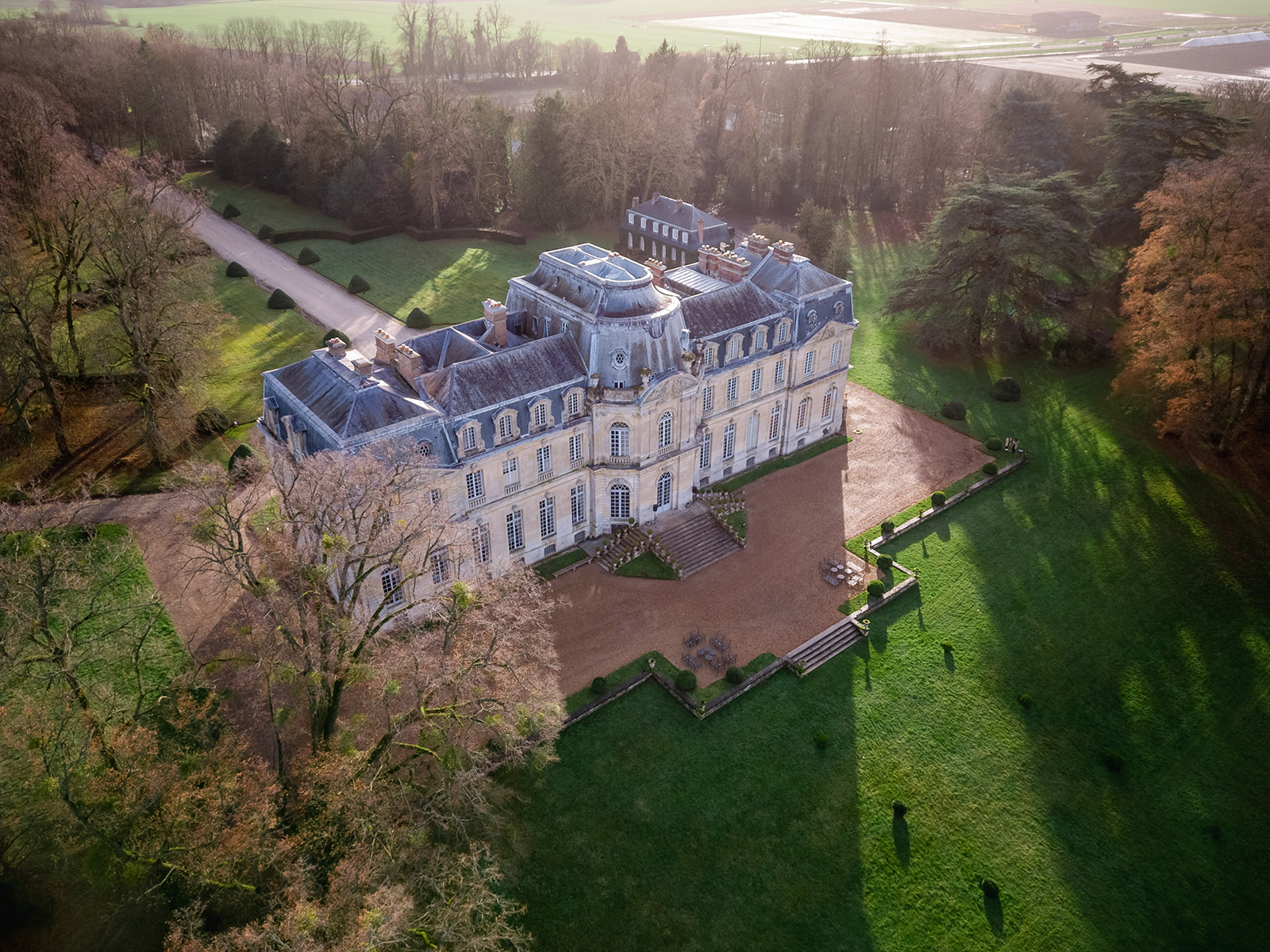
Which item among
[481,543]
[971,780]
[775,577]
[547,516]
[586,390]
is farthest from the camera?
[775,577]

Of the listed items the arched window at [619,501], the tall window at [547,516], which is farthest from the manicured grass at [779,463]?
the tall window at [547,516]

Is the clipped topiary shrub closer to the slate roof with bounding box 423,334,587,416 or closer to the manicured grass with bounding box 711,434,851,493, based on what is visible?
the slate roof with bounding box 423,334,587,416

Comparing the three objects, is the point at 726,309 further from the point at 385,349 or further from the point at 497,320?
the point at 385,349

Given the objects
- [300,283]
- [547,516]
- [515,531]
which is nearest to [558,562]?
[547,516]

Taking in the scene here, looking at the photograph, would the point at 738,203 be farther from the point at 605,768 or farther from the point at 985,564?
the point at 605,768

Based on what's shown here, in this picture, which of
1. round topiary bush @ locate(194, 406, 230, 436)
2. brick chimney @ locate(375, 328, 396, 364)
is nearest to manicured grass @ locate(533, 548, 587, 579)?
brick chimney @ locate(375, 328, 396, 364)

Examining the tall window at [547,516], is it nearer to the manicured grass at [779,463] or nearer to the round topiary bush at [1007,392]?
the manicured grass at [779,463]

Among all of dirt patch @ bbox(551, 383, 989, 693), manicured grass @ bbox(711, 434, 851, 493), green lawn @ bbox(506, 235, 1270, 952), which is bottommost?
green lawn @ bbox(506, 235, 1270, 952)
